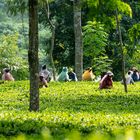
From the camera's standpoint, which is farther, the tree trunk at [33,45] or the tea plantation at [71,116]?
the tree trunk at [33,45]

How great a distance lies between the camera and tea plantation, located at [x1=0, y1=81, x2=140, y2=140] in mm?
5551

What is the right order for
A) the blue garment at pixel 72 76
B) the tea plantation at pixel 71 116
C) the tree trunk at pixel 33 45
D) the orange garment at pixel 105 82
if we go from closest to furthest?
the tea plantation at pixel 71 116, the tree trunk at pixel 33 45, the orange garment at pixel 105 82, the blue garment at pixel 72 76

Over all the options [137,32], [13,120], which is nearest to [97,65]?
[137,32]

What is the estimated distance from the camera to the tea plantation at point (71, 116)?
219 inches

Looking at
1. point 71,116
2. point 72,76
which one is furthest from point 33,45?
point 72,76

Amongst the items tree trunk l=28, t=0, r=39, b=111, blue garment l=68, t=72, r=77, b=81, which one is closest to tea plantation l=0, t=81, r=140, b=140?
tree trunk l=28, t=0, r=39, b=111

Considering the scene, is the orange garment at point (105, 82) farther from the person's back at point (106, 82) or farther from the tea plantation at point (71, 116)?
the tea plantation at point (71, 116)

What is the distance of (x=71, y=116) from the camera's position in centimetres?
1120

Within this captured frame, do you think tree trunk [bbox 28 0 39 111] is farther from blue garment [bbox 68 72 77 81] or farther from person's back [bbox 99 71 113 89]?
blue garment [bbox 68 72 77 81]

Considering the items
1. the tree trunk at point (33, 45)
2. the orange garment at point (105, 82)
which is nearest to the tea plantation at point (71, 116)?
the tree trunk at point (33, 45)

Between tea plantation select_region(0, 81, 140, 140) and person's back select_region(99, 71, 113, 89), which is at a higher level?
person's back select_region(99, 71, 113, 89)

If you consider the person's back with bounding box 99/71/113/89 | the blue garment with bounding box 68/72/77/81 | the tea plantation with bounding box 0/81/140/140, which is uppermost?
the blue garment with bounding box 68/72/77/81

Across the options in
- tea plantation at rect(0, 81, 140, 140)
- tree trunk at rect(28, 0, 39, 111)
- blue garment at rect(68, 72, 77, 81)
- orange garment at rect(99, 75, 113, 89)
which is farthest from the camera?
blue garment at rect(68, 72, 77, 81)

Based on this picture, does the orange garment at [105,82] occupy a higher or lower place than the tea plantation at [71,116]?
higher
